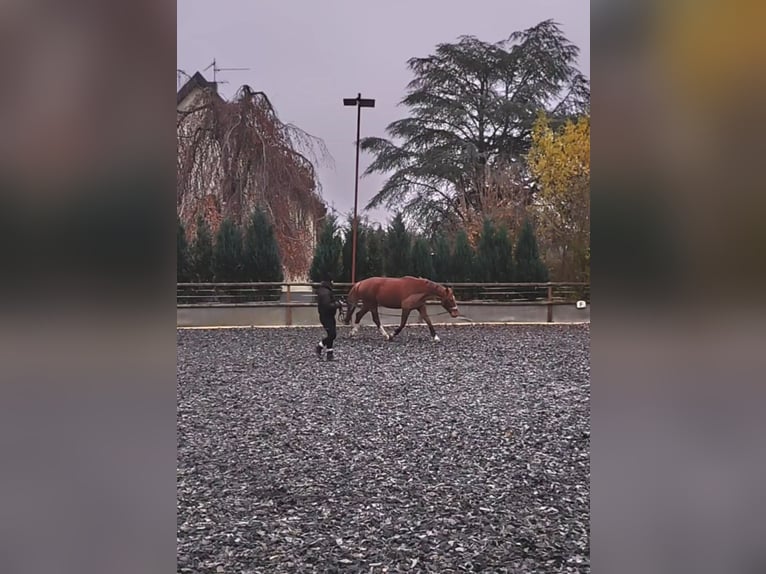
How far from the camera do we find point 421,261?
1087cm

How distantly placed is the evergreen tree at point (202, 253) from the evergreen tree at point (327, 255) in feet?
5.86

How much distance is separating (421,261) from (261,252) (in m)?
3.02

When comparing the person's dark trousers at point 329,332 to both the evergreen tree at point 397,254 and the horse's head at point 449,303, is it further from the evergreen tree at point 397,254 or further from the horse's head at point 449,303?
the evergreen tree at point 397,254

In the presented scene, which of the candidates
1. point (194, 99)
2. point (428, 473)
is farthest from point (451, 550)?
point (194, 99)

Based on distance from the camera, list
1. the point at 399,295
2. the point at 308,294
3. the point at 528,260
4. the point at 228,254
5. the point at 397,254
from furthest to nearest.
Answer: the point at 397,254 < the point at 528,260 < the point at 308,294 < the point at 228,254 < the point at 399,295

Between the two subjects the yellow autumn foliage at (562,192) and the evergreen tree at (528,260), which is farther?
the evergreen tree at (528,260)

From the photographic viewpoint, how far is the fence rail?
9328 millimetres

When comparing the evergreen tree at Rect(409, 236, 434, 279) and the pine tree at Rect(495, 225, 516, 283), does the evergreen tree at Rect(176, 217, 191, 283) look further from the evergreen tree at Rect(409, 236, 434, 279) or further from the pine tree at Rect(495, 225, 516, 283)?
the pine tree at Rect(495, 225, 516, 283)

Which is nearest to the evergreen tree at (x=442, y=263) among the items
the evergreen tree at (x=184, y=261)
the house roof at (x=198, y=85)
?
the evergreen tree at (x=184, y=261)

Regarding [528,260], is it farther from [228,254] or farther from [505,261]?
[228,254]

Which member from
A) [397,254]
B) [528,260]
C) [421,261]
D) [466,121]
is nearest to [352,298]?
[397,254]

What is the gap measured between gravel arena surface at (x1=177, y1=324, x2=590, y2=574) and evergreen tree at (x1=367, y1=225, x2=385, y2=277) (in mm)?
5152

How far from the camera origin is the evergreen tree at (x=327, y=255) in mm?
10297
